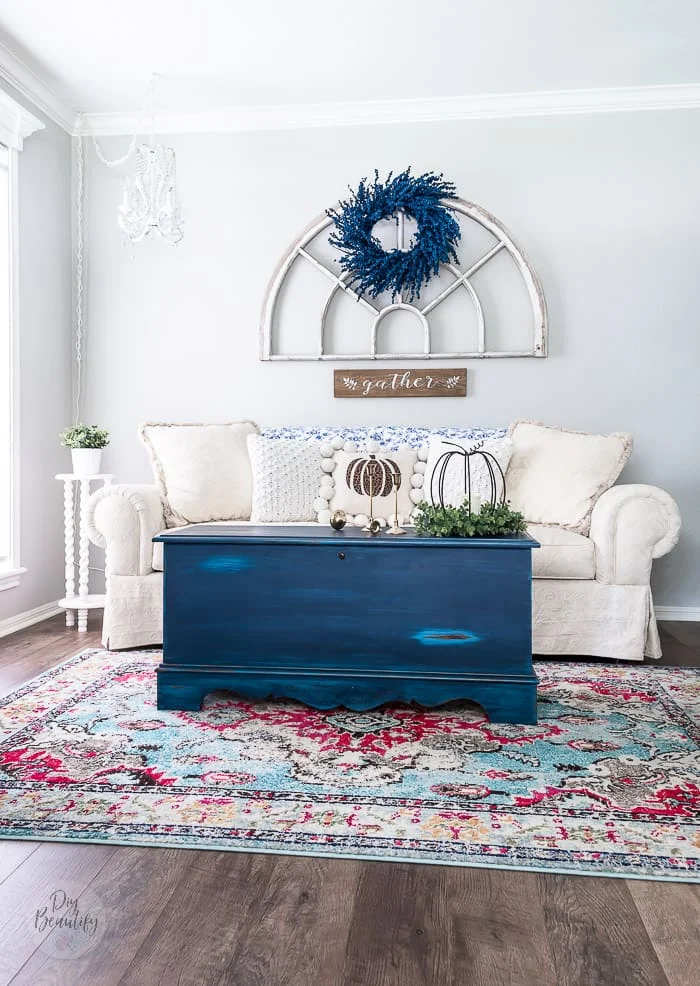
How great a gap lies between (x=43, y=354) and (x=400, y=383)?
1.78 meters

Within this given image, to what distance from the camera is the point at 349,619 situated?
8.03 ft

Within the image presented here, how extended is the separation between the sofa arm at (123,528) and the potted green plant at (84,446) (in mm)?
571

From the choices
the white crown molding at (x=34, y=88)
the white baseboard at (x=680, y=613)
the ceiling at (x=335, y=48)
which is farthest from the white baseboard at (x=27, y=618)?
the white baseboard at (x=680, y=613)

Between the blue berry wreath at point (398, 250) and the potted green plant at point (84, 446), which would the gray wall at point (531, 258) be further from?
the potted green plant at point (84, 446)

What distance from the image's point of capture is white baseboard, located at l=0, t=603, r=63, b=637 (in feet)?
11.9

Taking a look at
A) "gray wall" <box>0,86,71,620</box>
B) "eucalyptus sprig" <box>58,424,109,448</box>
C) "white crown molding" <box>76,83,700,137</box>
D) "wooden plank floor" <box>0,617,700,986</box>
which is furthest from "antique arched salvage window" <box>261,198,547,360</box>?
"wooden plank floor" <box>0,617,700,986</box>

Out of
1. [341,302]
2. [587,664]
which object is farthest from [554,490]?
[341,302]

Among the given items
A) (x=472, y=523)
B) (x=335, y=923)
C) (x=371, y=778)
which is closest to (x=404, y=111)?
(x=472, y=523)

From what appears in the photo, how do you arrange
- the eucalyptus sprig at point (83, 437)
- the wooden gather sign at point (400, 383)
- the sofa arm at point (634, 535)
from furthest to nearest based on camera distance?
the wooden gather sign at point (400, 383)
the eucalyptus sprig at point (83, 437)
the sofa arm at point (634, 535)

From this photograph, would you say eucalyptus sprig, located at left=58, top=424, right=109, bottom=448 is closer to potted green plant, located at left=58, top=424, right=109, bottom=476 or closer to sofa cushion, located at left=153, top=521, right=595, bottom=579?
potted green plant, located at left=58, top=424, right=109, bottom=476

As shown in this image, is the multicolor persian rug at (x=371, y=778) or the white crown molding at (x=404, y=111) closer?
the multicolor persian rug at (x=371, y=778)

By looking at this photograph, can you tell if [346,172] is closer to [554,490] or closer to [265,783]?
[554,490]

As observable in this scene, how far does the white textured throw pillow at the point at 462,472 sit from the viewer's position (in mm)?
3510

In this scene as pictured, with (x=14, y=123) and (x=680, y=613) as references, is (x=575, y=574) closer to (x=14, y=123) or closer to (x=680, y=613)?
(x=680, y=613)
